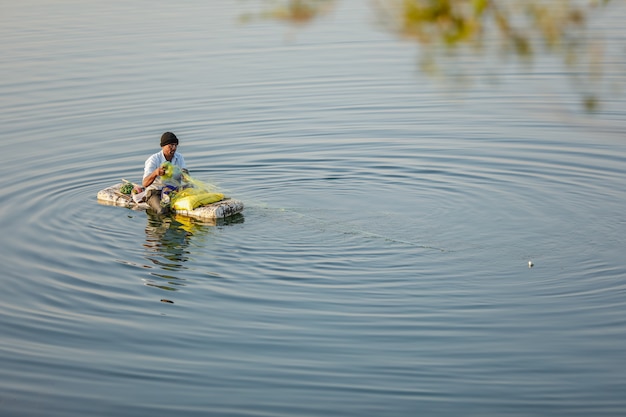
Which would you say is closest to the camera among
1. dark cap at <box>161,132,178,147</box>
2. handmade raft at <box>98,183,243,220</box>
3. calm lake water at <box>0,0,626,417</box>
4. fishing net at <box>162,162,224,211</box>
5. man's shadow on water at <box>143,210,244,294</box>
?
calm lake water at <box>0,0,626,417</box>

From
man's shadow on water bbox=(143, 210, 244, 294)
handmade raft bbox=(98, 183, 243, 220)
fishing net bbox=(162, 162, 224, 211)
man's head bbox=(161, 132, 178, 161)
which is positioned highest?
man's head bbox=(161, 132, 178, 161)

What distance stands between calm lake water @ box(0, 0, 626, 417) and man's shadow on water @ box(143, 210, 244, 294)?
0.15 ft

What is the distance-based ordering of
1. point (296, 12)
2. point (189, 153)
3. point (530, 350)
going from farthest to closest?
point (189, 153) → point (530, 350) → point (296, 12)

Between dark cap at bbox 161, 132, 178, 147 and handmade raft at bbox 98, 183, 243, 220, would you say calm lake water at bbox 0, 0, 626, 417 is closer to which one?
handmade raft at bbox 98, 183, 243, 220

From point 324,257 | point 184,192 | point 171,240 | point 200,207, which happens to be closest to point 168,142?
point 184,192

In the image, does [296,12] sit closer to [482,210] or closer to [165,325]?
[165,325]

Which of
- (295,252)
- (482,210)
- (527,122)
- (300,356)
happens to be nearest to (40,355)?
(300,356)

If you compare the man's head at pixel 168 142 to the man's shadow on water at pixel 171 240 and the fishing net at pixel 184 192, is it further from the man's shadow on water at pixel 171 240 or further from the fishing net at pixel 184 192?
the man's shadow on water at pixel 171 240

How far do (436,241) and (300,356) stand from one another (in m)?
3.82

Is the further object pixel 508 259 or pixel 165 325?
pixel 508 259

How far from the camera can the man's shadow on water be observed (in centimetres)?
1291

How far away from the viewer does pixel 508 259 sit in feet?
42.7

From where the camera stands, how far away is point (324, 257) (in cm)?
1311

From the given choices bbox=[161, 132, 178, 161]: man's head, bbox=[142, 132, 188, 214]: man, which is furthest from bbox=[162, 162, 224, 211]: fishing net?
bbox=[161, 132, 178, 161]: man's head
